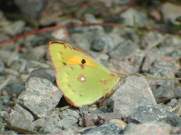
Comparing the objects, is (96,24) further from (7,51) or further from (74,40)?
(7,51)

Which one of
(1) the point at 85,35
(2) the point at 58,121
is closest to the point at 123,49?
(1) the point at 85,35

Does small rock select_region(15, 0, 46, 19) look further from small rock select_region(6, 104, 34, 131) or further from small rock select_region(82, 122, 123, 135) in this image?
small rock select_region(82, 122, 123, 135)

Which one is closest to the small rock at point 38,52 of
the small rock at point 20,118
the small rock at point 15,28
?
the small rock at point 15,28

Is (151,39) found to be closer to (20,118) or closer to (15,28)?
(15,28)

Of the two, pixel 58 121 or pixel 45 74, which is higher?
pixel 45 74

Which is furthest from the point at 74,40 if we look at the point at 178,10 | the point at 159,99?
the point at 159,99
